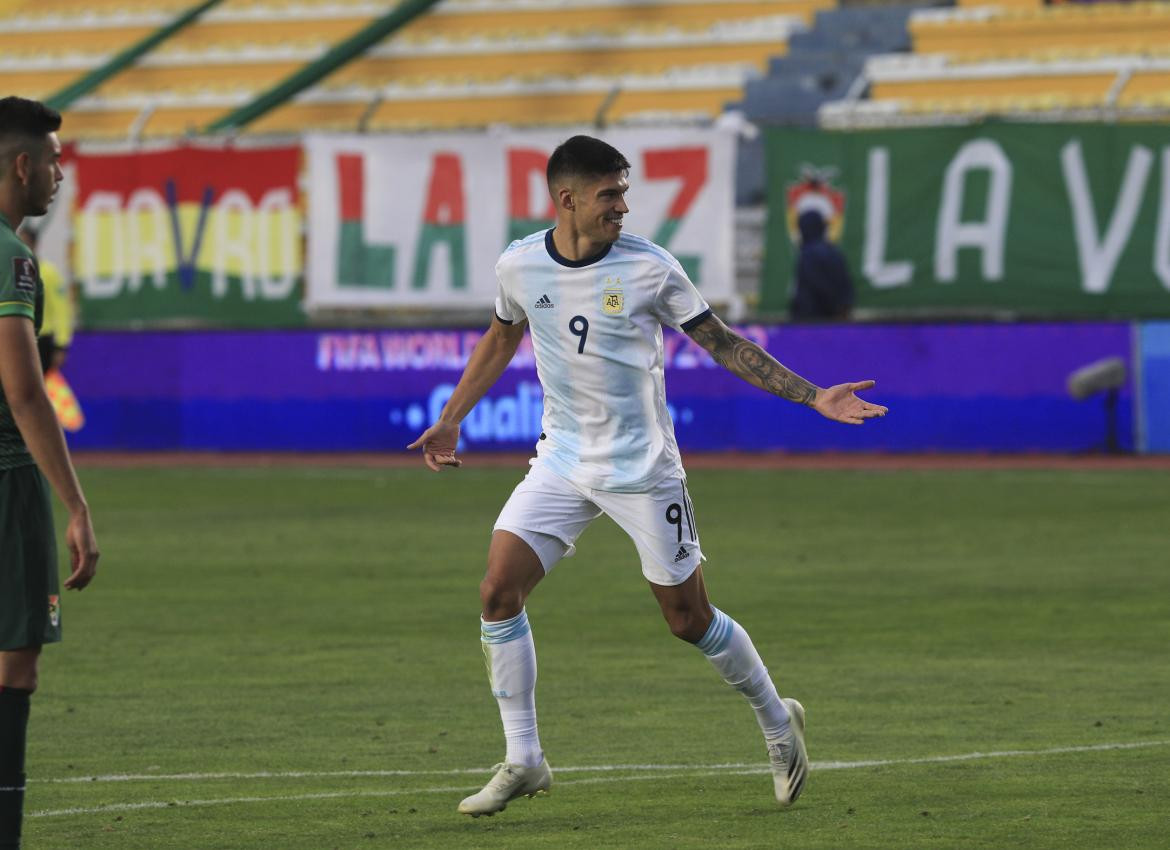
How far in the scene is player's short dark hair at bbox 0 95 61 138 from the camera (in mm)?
6203

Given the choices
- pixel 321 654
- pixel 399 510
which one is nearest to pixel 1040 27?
pixel 399 510

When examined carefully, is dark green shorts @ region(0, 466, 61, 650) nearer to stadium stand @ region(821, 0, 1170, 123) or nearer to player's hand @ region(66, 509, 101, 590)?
player's hand @ region(66, 509, 101, 590)

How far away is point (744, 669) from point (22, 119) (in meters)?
2.96

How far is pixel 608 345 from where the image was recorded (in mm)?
7602

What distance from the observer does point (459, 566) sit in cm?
1523

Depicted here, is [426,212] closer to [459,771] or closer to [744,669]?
[459,771]

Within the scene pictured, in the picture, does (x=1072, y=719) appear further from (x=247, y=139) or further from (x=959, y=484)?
(x=247, y=139)

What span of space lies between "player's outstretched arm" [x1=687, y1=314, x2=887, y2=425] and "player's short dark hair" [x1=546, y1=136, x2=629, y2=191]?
577 millimetres

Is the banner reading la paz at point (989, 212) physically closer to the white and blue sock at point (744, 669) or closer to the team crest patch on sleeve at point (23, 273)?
the white and blue sock at point (744, 669)

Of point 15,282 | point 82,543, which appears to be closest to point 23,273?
point 15,282

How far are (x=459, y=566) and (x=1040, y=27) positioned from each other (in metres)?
15.9

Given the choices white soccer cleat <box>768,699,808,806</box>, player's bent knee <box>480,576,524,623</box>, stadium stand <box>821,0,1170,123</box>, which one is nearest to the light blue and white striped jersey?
player's bent knee <box>480,576,524,623</box>

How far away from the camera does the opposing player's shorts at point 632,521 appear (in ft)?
25.1

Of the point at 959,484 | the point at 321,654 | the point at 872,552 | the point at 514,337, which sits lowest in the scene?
the point at 959,484
